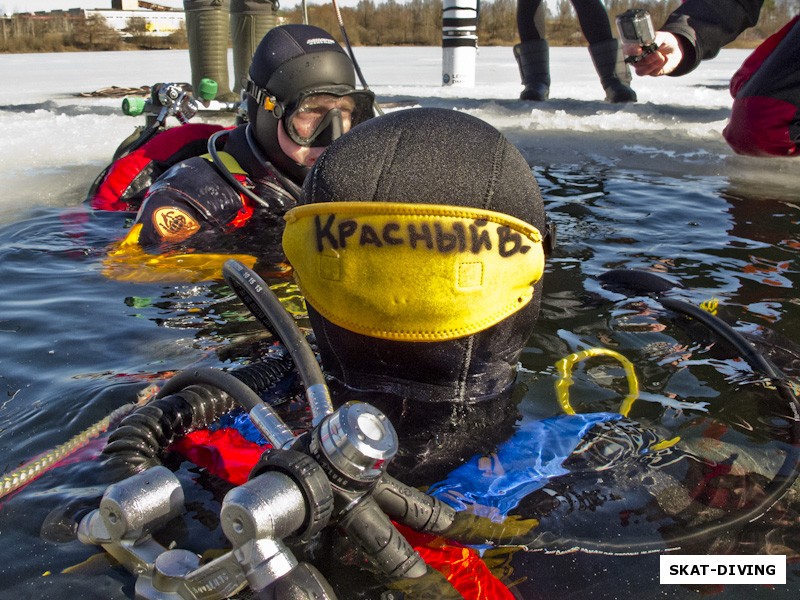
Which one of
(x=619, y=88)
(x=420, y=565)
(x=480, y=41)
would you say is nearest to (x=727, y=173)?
(x=619, y=88)

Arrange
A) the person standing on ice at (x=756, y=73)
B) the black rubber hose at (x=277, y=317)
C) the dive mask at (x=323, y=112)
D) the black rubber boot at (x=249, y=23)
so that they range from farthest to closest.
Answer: the black rubber boot at (x=249, y=23) < the person standing on ice at (x=756, y=73) < the dive mask at (x=323, y=112) < the black rubber hose at (x=277, y=317)

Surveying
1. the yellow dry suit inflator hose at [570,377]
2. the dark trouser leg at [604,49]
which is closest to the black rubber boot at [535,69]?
the dark trouser leg at [604,49]

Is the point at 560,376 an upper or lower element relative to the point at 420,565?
lower

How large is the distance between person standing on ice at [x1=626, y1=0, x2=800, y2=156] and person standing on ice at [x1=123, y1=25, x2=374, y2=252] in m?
1.82

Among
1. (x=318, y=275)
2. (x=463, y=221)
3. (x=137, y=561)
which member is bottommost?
(x=137, y=561)

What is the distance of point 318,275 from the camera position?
167 cm

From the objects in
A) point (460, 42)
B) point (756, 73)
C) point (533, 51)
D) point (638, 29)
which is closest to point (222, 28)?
point (533, 51)

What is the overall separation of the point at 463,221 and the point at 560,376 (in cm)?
104

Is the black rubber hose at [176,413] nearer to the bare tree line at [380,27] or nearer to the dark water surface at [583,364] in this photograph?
the dark water surface at [583,364]

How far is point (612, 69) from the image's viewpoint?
8.20m

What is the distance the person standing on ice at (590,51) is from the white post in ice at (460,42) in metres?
1.84

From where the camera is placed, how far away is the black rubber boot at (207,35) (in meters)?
7.36

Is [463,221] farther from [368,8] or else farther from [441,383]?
[368,8]

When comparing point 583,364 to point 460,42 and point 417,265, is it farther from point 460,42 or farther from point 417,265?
point 460,42
